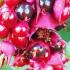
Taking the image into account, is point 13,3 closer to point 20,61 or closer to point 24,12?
point 24,12

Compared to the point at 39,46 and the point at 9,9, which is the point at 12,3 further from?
the point at 39,46

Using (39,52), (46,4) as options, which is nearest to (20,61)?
(39,52)

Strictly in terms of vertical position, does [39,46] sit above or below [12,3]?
below

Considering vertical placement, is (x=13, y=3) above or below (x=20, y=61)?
above

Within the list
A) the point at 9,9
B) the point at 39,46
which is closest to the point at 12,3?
the point at 9,9
